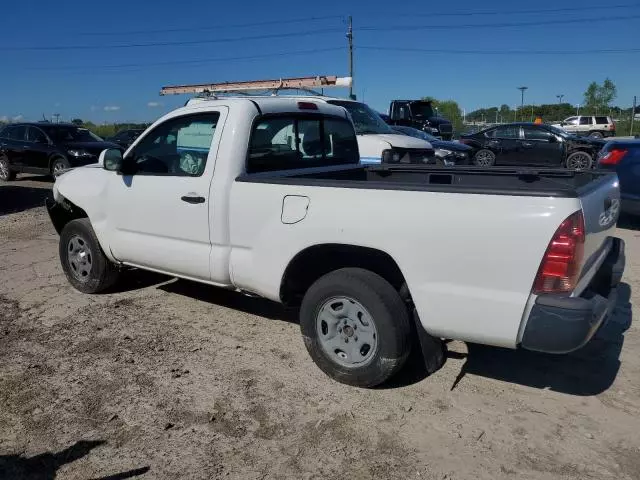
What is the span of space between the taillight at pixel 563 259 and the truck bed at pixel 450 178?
0.16 m

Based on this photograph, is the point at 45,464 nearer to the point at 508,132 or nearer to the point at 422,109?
the point at 508,132

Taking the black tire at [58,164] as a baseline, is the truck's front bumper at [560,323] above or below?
below

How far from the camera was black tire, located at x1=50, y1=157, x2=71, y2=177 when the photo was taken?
14181 millimetres

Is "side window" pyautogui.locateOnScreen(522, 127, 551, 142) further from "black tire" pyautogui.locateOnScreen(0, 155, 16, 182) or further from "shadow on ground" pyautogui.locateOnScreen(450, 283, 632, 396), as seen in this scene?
"black tire" pyautogui.locateOnScreen(0, 155, 16, 182)

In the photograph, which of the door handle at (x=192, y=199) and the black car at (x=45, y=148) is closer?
the door handle at (x=192, y=199)

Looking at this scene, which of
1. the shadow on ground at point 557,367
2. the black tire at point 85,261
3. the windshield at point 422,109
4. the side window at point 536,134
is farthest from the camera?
the windshield at point 422,109

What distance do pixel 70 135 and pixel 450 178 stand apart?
12830 mm

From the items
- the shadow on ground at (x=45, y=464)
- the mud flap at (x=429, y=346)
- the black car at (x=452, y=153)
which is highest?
the black car at (x=452, y=153)

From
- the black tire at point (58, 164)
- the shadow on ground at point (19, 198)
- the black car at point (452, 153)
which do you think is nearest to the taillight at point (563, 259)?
the black car at point (452, 153)

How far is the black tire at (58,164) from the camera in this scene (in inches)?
558

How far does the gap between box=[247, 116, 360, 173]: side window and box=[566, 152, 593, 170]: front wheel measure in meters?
13.4

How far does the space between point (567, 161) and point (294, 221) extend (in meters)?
15.5

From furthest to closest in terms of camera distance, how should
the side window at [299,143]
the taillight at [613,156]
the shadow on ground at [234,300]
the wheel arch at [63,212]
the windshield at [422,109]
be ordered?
the windshield at [422,109] → the taillight at [613,156] → the wheel arch at [63,212] → the shadow on ground at [234,300] → the side window at [299,143]

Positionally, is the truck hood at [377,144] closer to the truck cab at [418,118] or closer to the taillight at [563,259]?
the taillight at [563,259]
